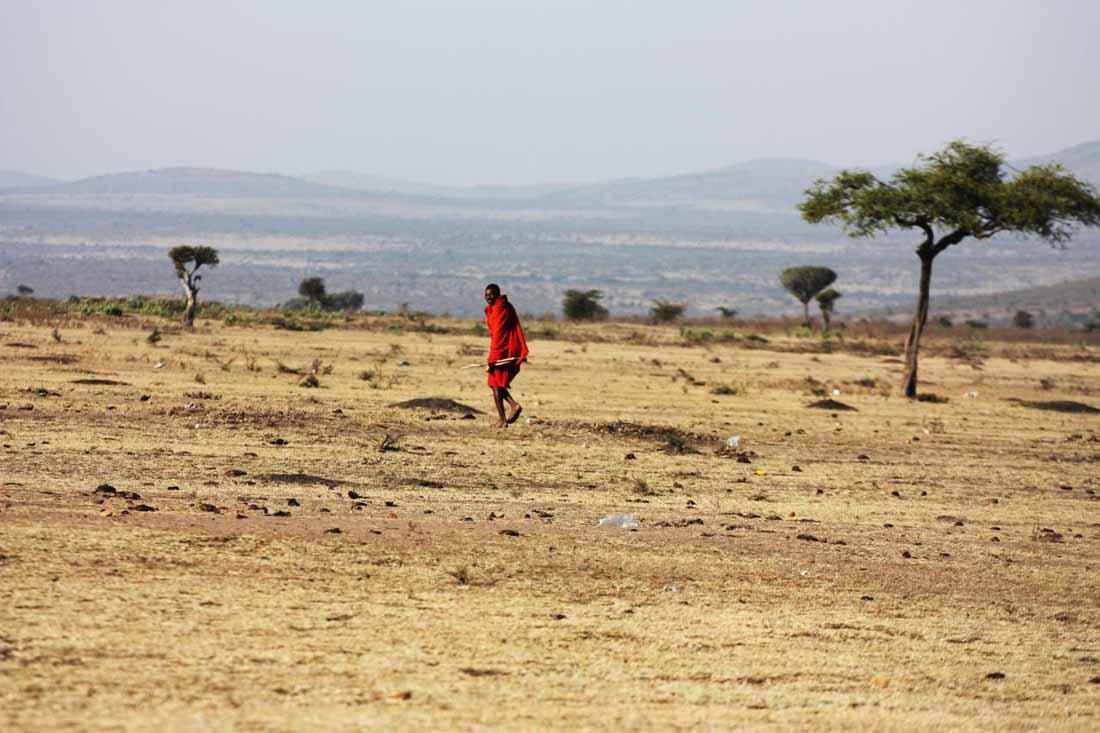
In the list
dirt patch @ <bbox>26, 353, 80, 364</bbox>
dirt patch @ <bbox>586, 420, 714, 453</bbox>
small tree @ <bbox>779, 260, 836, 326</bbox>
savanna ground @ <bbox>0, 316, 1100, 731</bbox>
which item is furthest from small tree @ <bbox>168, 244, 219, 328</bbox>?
small tree @ <bbox>779, 260, 836, 326</bbox>

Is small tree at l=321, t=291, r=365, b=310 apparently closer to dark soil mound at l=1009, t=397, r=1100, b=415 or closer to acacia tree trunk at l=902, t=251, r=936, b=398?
acacia tree trunk at l=902, t=251, r=936, b=398

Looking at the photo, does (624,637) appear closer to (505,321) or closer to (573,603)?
(573,603)

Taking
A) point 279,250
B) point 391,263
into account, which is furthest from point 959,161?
point 279,250

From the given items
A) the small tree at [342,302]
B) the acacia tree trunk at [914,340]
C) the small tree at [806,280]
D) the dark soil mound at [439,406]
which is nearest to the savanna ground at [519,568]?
the dark soil mound at [439,406]

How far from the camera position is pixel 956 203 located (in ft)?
85.1

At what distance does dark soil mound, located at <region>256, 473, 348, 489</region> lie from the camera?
490 inches

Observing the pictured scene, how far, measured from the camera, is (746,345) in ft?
137

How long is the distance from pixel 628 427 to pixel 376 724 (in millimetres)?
12369

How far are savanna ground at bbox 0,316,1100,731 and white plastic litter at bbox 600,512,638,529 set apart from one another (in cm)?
11

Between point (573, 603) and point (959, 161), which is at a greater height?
point (959, 161)

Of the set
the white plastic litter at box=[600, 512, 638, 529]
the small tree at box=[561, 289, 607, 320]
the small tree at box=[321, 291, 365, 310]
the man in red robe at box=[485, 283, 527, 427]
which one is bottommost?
the small tree at box=[321, 291, 365, 310]

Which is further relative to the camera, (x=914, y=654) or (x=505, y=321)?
(x=505, y=321)

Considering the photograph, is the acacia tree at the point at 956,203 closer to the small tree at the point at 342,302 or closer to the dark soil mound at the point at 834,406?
the dark soil mound at the point at 834,406

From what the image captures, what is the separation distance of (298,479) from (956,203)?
16972 mm
